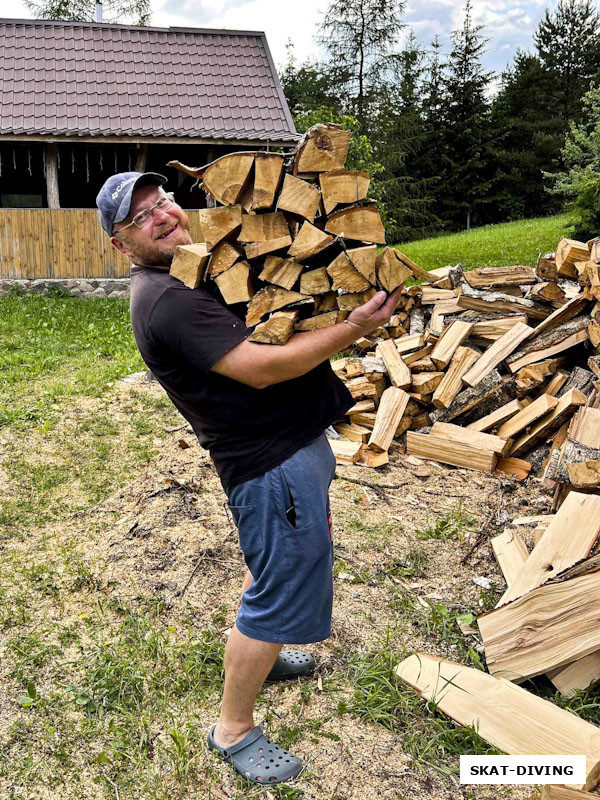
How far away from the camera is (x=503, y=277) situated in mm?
5723

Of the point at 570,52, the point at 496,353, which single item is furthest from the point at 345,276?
the point at 570,52

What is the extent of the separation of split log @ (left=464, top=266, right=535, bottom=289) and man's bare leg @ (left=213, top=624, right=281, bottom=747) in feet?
14.4

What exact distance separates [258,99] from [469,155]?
1865 cm

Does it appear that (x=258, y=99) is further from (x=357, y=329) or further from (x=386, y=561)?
(x=357, y=329)

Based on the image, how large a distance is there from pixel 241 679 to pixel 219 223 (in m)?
1.39

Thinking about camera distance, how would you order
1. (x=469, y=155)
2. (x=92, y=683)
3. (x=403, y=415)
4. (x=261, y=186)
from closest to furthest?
(x=261, y=186) → (x=92, y=683) → (x=403, y=415) → (x=469, y=155)

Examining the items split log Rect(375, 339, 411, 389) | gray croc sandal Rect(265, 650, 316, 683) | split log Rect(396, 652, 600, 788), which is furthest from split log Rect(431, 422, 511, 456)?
gray croc sandal Rect(265, 650, 316, 683)

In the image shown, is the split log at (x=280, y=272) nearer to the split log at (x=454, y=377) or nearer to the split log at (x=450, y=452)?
the split log at (x=450, y=452)

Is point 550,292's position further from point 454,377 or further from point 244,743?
point 244,743

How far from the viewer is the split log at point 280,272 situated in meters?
1.99

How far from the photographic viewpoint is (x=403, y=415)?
16.8 feet

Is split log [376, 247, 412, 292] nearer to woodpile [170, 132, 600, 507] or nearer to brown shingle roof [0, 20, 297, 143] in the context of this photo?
woodpile [170, 132, 600, 507]

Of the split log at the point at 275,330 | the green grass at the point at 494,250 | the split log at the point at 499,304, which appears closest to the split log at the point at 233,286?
the split log at the point at 275,330

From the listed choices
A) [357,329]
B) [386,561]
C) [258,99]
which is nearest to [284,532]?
[357,329]
